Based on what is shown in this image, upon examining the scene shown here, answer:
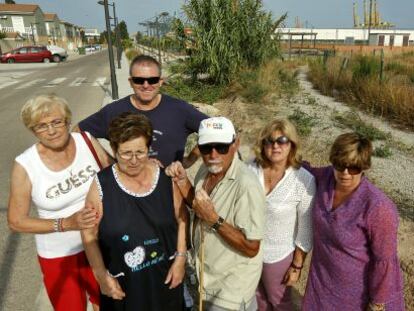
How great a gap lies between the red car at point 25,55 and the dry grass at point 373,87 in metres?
29.5

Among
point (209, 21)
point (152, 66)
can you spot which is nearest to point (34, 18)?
point (209, 21)

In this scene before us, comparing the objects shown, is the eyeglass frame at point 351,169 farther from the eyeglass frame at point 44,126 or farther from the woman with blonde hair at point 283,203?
the eyeglass frame at point 44,126

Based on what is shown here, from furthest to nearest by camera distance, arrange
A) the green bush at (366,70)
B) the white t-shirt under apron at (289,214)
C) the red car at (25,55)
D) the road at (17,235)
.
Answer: the red car at (25,55) < the green bush at (366,70) < the road at (17,235) < the white t-shirt under apron at (289,214)

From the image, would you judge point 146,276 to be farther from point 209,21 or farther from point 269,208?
point 209,21

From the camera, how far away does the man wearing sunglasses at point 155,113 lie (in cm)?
271

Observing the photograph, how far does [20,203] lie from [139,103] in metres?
1.18

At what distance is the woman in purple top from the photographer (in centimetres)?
170

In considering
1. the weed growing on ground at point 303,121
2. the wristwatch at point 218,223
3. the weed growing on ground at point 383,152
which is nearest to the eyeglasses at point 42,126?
the wristwatch at point 218,223

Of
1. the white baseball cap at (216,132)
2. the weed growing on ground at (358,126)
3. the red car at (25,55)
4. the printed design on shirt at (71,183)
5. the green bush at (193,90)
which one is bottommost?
the weed growing on ground at (358,126)

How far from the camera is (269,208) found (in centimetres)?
220

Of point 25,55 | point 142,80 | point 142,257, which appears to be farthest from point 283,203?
point 25,55

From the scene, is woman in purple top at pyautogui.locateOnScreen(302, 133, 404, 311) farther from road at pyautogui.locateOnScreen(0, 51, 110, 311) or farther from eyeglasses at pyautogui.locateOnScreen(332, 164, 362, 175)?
road at pyautogui.locateOnScreen(0, 51, 110, 311)

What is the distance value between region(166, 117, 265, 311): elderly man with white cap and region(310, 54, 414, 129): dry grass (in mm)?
7035

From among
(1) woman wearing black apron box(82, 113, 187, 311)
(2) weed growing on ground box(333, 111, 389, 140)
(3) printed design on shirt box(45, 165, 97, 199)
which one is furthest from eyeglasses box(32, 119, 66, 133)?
(2) weed growing on ground box(333, 111, 389, 140)
